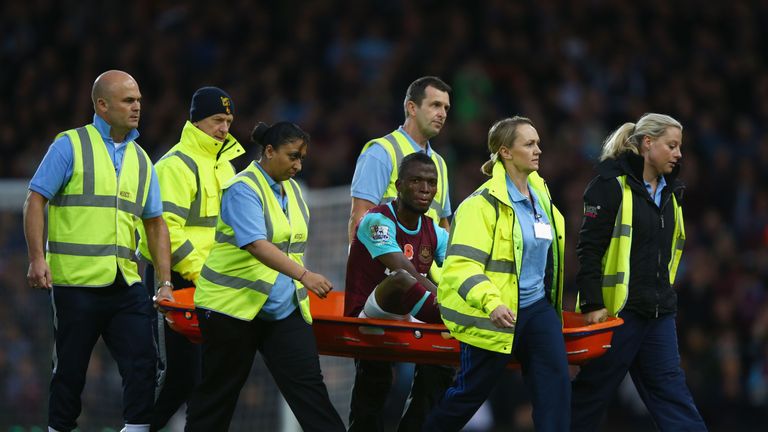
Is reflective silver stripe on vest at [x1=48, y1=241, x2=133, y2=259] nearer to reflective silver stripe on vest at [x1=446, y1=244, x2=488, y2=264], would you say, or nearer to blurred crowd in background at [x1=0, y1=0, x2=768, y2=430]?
reflective silver stripe on vest at [x1=446, y1=244, x2=488, y2=264]

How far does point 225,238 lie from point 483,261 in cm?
116

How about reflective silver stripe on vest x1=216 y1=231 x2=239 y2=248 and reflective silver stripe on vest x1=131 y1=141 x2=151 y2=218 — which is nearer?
reflective silver stripe on vest x1=216 y1=231 x2=239 y2=248

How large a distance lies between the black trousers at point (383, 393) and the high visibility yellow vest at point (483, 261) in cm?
81

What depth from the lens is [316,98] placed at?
1312 cm

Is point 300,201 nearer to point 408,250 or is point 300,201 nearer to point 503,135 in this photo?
point 408,250

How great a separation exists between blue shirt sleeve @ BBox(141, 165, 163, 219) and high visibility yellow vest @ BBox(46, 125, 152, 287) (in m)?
0.17

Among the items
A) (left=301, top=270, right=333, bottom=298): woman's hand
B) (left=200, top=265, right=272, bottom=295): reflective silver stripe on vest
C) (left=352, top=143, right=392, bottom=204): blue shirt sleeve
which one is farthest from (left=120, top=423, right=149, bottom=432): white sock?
(left=352, top=143, right=392, bottom=204): blue shirt sleeve

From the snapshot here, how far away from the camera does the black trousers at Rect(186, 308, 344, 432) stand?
5.95 m

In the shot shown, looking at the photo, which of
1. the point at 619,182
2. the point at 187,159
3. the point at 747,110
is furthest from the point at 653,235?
the point at 747,110

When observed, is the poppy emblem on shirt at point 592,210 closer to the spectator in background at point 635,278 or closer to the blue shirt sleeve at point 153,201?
A: the spectator in background at point 635,278

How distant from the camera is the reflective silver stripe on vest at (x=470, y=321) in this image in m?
5.73

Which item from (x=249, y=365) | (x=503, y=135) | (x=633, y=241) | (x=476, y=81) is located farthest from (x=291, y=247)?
(x=476, y=81)

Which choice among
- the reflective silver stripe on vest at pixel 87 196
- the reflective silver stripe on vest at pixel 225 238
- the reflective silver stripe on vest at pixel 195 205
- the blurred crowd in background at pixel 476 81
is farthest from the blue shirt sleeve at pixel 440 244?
the blurred crowd in background at pixel 476 81

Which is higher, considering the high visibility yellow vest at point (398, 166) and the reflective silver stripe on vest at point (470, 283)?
the high visibility yellow vest at point (398, 166)
